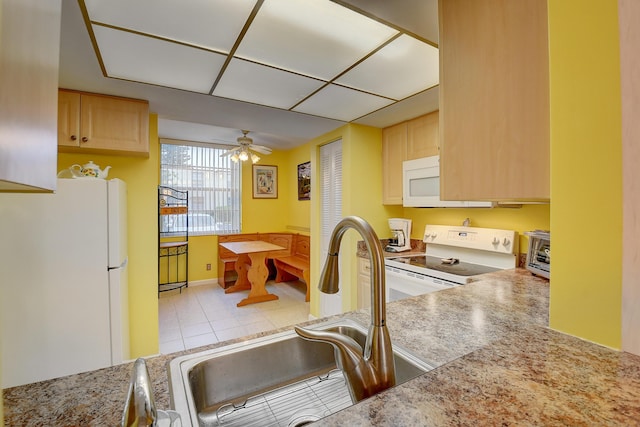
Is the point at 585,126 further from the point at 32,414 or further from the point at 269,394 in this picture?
the point at 32,414

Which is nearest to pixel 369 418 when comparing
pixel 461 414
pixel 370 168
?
pixel 461 414

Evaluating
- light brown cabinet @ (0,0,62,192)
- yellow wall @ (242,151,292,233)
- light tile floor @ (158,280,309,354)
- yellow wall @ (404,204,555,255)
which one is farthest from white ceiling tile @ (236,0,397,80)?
yellow wall @ (242,151,292,233)

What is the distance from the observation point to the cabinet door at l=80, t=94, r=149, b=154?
2162 mm

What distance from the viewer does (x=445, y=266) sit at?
7.81 feet

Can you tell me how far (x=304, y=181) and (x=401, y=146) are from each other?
7.90 feet

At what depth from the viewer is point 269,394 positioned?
91cm

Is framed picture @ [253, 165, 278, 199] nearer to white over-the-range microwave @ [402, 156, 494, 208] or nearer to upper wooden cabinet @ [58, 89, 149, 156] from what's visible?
upper wooden cabinet @ [58, 89, 149, 156]

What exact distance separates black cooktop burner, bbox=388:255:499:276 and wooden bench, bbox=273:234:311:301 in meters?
2.00

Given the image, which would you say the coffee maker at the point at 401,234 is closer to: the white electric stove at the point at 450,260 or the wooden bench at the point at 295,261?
the white electric stove at the point at 450,260

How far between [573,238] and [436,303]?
0.70 metres

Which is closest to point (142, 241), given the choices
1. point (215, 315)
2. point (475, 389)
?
point (215, 315)

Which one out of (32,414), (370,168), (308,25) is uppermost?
(308,25)

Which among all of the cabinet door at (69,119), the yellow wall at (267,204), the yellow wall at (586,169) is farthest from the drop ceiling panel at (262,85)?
the yellow wall at (267,204)

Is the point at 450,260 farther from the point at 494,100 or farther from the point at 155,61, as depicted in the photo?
the point at 155,61
